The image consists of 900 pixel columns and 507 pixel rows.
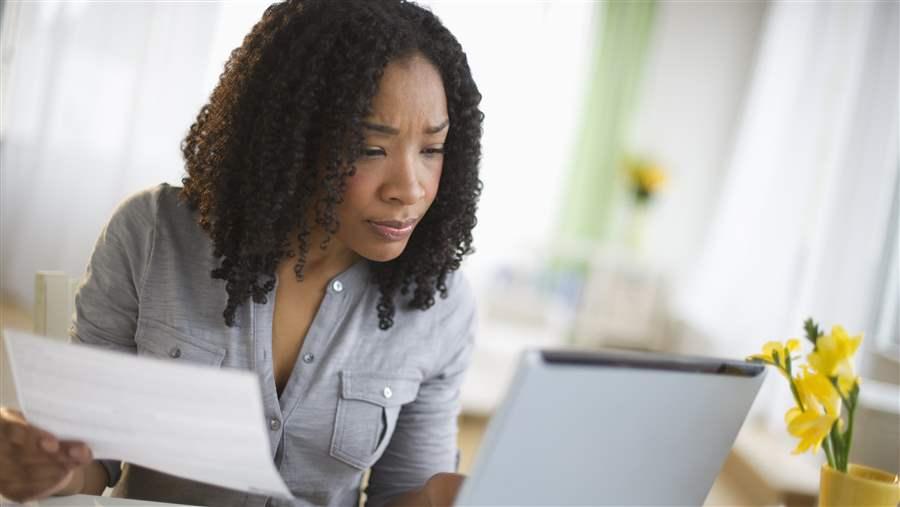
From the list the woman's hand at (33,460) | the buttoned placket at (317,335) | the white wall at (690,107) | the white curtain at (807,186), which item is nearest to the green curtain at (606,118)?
the white wall at (690,107)

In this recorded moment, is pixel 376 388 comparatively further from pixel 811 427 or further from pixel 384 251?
pixel 811 427

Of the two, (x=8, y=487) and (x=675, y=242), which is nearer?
(x=8, y=487)

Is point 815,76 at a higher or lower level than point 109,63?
higher

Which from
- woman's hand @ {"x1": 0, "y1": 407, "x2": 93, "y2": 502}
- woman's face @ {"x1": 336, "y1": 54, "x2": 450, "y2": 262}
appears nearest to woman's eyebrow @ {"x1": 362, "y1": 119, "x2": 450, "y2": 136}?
woman's face @ {"x1": 336, "y1": 54, "x2": 450, "y2": 262}

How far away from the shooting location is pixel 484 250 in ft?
17.5

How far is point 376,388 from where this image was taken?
1.30 meters

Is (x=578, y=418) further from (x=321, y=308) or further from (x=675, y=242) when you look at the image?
(x=675, y=242)

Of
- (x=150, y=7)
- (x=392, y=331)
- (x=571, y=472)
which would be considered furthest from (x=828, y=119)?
(x=571, y=472)

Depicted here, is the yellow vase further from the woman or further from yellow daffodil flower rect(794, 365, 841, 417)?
the woman

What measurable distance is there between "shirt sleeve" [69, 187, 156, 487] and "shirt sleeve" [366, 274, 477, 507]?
15.1 inches

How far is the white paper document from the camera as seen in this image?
79 cm

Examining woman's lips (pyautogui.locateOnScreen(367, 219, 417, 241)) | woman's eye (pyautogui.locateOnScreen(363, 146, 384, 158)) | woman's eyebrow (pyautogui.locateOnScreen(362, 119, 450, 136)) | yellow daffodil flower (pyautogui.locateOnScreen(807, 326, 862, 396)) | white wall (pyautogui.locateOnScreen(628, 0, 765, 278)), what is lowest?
yellow daffodil flower (pyautogui.locateOnScreen(807, 326, 862, 396))

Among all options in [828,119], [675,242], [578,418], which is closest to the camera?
[578,418]

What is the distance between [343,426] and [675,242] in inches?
211
